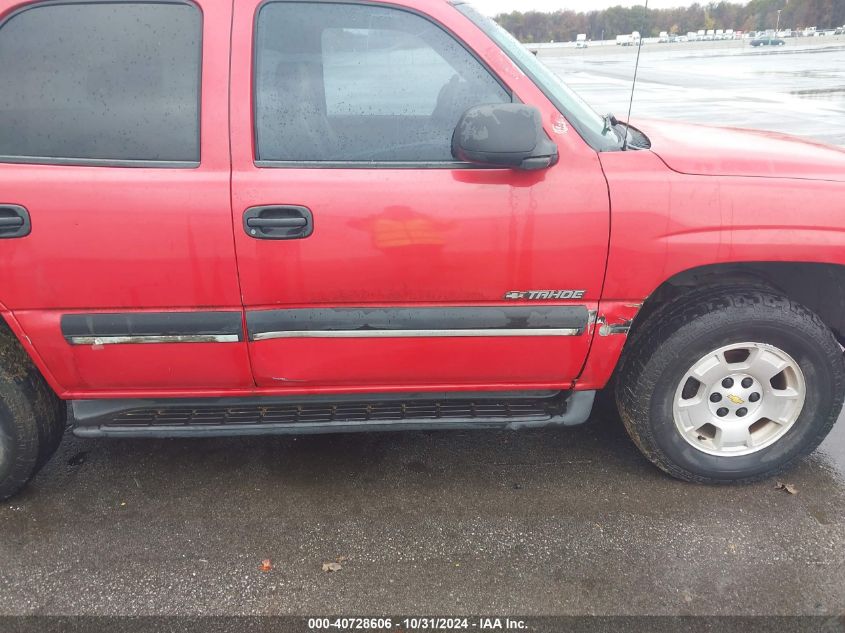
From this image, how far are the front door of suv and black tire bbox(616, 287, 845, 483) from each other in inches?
16.0

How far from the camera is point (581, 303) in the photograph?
89.4 inches

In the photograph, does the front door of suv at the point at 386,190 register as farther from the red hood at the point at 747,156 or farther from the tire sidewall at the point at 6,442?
the tire sidewall at the point at 6,442

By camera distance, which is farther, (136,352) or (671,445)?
(671,445)

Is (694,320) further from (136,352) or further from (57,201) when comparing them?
(57,201)

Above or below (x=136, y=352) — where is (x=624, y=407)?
below

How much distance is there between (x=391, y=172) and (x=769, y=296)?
150 cm

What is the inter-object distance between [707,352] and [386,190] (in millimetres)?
1366

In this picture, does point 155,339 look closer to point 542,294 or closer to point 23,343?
point 23,343

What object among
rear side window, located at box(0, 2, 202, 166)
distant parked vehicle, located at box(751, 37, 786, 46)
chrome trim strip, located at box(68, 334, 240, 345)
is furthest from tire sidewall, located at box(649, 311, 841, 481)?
distant parked vehicle, located at box(751, 37, 786, 46)

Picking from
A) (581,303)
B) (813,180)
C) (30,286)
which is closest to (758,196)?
(813,180)

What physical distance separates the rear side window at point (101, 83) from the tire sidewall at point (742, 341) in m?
1.90

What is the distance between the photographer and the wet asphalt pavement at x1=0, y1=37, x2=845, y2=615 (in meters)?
2.10

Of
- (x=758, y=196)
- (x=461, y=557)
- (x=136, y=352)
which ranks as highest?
(x=758, y=196)

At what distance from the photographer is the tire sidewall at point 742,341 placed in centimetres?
236
